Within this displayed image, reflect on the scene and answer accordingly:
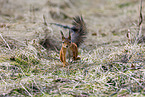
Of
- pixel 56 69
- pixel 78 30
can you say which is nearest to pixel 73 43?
pixel 78 30

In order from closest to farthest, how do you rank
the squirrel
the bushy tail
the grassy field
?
the grassy field < the squirrel < the bushy tail

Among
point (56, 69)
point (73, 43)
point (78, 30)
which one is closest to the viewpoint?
point (56, 69)

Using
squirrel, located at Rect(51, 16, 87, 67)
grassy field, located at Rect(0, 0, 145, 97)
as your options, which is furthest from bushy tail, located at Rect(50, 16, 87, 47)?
grassy field, located at Rect(0, 0, 145, 97)

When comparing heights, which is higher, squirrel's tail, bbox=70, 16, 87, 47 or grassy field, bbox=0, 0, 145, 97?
squirrel's tail, bbox=70, 16, 87, 47

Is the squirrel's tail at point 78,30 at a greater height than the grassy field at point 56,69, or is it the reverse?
the squirrel's tail at point 78,30

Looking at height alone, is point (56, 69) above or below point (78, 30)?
below

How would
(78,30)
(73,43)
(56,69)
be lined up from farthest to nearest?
(78,30), (73,43), (56,69)

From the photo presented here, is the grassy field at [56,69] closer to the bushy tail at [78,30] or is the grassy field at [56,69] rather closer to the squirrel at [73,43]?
the squirrel at [73,43]

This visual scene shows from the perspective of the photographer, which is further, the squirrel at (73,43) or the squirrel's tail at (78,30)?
the squirrel's tail at (78,30)

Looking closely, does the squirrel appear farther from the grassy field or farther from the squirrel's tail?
the grassy field

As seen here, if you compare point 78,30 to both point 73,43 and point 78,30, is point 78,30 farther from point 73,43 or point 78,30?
point 73,43

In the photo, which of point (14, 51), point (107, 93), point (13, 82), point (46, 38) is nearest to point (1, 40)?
point (14, 51)

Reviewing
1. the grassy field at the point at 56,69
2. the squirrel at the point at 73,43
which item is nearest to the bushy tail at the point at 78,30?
the squirrel at the point at 73,43

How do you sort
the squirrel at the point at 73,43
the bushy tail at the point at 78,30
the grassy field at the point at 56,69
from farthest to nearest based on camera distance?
1. the bushy tail at the point at 78,30
2. the squirrel at the point at 73,43
3. the grassy field at the point at 56,69
